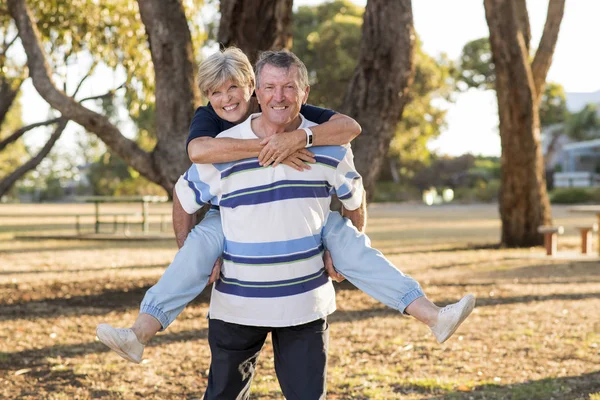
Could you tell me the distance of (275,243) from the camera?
3217 millimetres

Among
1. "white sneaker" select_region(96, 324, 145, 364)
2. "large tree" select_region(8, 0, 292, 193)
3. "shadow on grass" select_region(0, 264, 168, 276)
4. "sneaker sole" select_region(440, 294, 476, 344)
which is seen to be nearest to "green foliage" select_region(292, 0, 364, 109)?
"shadow on grass" select_region(0, 264, 168, 276)

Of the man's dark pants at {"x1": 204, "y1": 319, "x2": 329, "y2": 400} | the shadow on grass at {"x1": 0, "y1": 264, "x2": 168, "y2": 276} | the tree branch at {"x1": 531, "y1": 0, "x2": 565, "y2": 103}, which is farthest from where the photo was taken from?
the tree branch at {"x1": 531, "y1": 0, "x2": 565, "y2": 103}

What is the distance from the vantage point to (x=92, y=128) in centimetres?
949

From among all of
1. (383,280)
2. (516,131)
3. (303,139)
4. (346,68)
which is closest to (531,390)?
(383,280)

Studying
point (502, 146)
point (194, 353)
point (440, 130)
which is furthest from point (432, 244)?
point (440, 130)

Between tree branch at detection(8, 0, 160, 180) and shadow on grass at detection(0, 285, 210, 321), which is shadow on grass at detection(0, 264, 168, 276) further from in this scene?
tree branch at detection(8, 0, 160, 180)

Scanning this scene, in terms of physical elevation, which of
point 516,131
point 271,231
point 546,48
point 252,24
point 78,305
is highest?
point 546,48

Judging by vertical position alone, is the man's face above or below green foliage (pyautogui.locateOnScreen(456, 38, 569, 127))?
below

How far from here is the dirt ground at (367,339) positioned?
6.02 meters

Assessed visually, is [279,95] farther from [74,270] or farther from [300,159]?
[74,270]

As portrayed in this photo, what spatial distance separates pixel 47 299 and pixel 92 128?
7.32ft

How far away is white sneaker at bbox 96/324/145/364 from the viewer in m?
3.22

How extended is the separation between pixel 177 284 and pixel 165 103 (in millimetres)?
6240

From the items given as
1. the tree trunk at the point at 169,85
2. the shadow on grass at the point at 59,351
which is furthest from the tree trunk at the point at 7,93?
the shadow on grass at the point at 59,351
